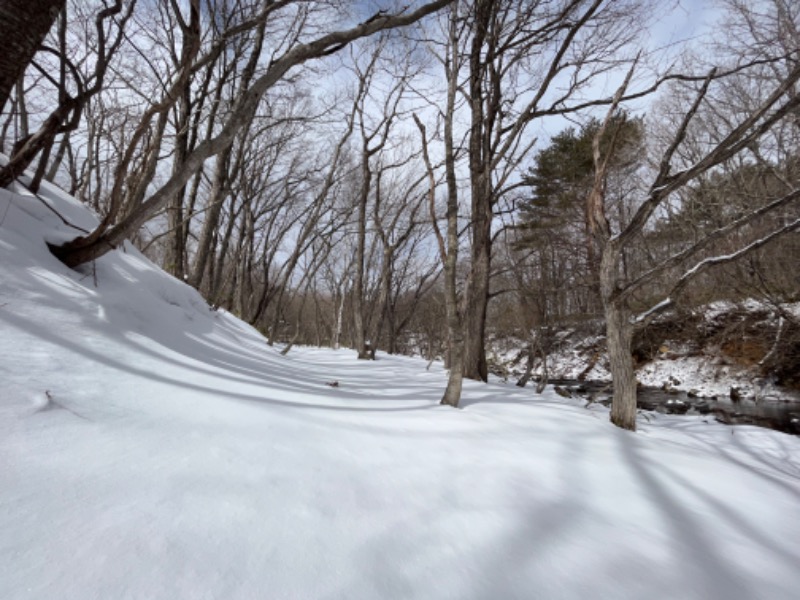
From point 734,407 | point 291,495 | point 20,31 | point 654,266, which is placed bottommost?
point 291,495

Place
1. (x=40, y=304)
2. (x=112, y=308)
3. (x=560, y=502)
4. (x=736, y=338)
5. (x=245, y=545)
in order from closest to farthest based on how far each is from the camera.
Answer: (x=245, y=545), (x=560, y=502), (x=40, y=304), (x=112, y=308), (x=736, y=338)

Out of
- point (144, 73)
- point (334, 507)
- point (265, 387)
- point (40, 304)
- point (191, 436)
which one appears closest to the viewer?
point (334, 507)

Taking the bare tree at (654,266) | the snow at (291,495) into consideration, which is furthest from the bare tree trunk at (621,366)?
the snow at (291,495)

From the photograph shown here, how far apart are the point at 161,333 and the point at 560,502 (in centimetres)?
250

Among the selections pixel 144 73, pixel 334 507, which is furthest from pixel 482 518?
pixel 144 73

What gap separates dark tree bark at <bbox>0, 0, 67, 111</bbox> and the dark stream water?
25.6ft

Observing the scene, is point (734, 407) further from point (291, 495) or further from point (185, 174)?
point (185, 174)

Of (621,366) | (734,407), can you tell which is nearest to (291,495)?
(621,366)

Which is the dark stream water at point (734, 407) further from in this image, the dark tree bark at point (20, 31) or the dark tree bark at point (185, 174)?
the dark tree bark at point (20, 31)

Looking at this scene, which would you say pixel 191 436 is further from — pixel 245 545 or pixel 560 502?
pixel 560 502

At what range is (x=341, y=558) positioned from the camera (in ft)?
2.79

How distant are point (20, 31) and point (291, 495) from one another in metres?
2.83

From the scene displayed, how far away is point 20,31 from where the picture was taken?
186cm

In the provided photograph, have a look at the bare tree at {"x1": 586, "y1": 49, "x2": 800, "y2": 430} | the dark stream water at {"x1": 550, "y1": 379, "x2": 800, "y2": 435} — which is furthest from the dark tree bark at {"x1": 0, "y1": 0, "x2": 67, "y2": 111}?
the dark stream water at {"x1": 550, "y1": 379, "x2": 800, "y2": 435}
